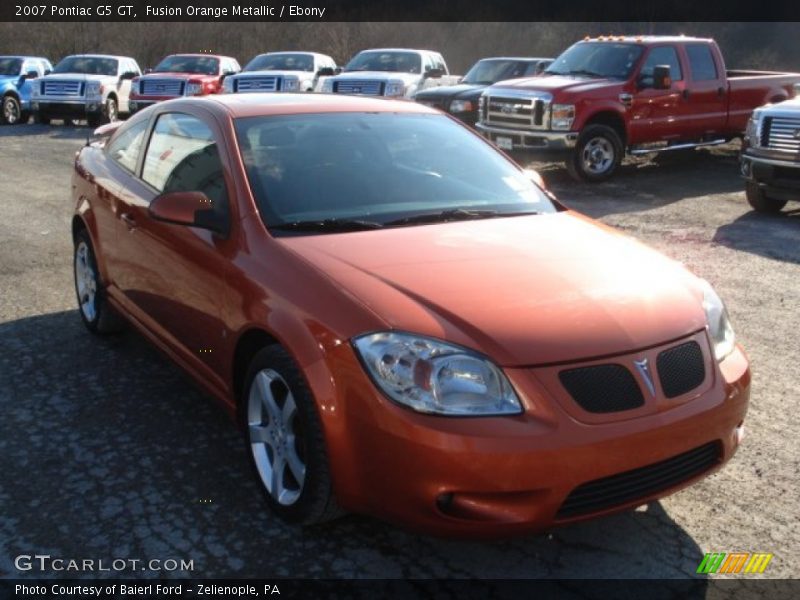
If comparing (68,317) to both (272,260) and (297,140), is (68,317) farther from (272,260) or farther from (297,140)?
(272,260)

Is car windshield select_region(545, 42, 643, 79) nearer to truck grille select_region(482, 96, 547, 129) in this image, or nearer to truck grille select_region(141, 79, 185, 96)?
truck grille select_region(482, 96, 547, 129)

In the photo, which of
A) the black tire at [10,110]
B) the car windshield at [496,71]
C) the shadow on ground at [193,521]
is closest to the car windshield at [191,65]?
the black tire at [10,110]

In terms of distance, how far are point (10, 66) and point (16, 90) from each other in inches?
51.8

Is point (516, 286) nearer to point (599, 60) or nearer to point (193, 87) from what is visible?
point (599, 60)

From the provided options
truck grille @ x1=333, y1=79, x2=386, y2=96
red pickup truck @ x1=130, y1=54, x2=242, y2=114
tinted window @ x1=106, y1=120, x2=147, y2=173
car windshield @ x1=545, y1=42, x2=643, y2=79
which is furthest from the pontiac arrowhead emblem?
red pickup truck @ x1=130, y1=54, x2=242, y2=114

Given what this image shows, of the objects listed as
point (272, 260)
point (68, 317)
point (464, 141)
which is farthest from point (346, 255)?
point (68, 317)

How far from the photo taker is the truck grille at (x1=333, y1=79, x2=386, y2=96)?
17.9m

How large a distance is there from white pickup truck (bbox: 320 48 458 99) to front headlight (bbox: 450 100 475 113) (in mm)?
→ 1838

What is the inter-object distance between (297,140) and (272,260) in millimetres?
974

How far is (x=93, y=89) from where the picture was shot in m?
21.3

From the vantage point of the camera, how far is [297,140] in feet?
14.2

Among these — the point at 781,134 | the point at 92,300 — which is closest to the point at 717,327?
the point at 92,300

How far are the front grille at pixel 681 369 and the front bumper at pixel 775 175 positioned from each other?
7040mm

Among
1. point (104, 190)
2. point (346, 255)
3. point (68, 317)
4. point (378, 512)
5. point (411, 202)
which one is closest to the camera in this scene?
point (378, 512)
